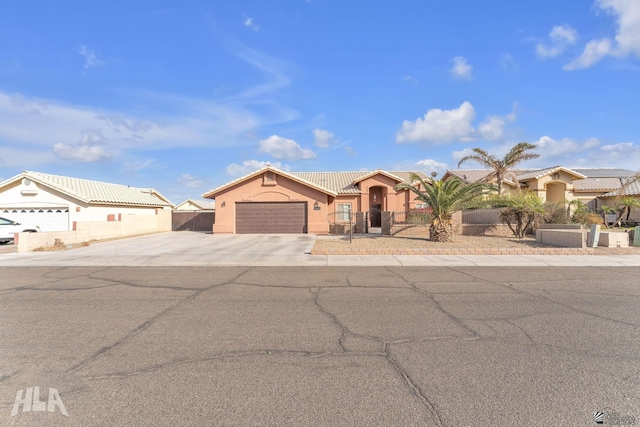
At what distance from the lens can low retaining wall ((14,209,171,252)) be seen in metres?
17.2

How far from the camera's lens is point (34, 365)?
4.32 metres

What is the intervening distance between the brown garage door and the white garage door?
12.4 meters

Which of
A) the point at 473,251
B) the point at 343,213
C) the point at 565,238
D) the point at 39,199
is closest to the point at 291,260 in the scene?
the point at 473,251

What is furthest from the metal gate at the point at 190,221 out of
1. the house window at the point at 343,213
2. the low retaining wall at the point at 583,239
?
the low retaining wall at the point at 583,239

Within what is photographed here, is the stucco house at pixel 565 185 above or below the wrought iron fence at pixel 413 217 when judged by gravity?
above

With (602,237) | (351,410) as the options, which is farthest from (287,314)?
(602,237)

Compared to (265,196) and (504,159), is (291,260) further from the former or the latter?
(504,159)

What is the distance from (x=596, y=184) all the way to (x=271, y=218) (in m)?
34.5

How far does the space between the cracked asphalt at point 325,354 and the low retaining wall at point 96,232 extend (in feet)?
35.0

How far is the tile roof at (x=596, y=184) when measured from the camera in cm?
3725

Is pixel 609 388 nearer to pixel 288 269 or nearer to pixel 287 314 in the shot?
pixel 287 314

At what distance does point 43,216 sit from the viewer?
26750 mm

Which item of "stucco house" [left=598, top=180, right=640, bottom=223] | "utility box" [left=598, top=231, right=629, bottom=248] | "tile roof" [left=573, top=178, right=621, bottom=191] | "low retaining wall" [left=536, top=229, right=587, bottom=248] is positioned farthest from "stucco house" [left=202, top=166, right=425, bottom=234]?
"tile roof" [left=573, top=178, right=621, bottom=191]

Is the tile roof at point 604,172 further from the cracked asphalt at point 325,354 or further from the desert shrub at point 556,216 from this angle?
the cracked asphalt at point 325,354
